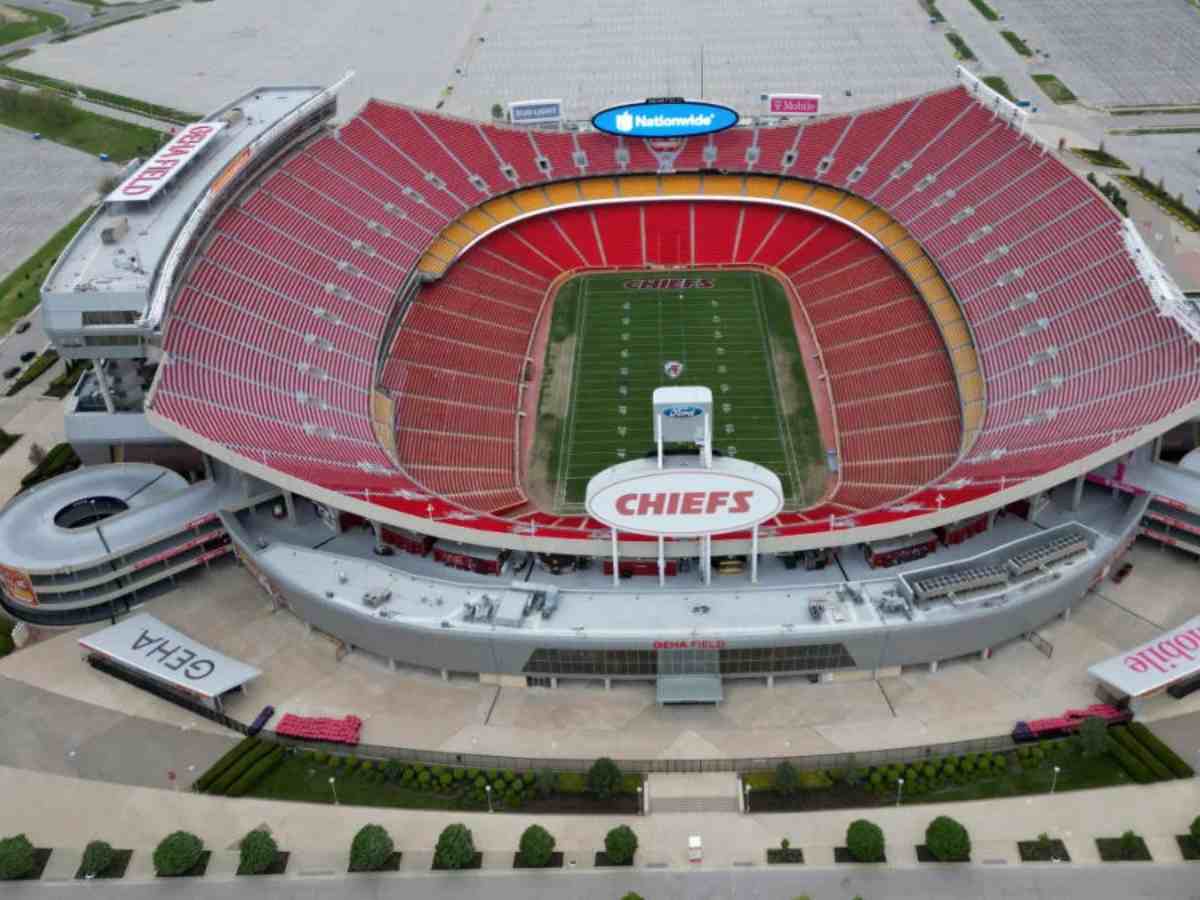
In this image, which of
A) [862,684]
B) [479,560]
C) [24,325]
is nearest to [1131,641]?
[862,684]

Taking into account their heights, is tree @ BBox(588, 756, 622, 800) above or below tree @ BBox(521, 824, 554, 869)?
above

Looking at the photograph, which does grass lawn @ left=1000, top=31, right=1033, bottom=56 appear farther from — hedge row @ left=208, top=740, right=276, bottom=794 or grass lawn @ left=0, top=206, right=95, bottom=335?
hedge row @ left=208, top=740, right=276, bottom=794

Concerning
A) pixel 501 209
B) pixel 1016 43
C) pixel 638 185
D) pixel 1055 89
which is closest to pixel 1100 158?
pixel 1055 89

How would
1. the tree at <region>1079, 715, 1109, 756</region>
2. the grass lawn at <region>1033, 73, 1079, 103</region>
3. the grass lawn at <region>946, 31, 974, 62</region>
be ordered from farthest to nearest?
the grass lawn at <region>946, 31, 974, 62</region> → the grass lawn at <region>1033, 73, 1079, 103</region> → the tree at <region>1079, 715, 1109, 756</region>

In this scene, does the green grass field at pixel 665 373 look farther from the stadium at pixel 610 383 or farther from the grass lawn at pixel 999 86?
the grass lawn at pixel 999 86

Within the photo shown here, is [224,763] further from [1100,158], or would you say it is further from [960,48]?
[960,48]

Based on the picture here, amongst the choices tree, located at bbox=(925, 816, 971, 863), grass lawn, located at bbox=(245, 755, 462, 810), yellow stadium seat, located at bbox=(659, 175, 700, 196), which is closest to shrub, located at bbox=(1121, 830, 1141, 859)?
tree, located at bbox=(925, 816, 971, 863)

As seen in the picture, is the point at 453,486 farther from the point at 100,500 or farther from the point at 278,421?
the point at 100,500
